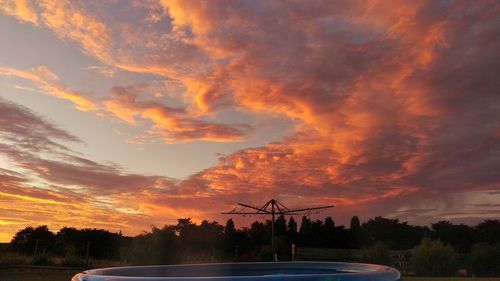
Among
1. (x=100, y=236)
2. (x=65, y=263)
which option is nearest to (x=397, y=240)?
(x=100, y=236)

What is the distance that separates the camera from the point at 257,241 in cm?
5047

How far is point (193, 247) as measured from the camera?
138 feet

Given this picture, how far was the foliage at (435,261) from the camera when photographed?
33.5 meters

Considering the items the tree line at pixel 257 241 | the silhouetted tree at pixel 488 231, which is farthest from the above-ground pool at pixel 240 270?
the silhouetted tree at pixel 488 231

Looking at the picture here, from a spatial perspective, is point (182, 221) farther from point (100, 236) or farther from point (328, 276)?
point (328, 276)

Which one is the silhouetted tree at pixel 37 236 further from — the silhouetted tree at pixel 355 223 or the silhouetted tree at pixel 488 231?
the silhouetted tree at pixel 488 231

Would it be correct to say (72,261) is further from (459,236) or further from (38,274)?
(459,236)

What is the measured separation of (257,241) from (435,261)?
2093cm

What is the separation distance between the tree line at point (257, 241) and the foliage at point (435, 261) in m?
0.07

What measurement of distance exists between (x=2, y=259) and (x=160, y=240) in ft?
39.5

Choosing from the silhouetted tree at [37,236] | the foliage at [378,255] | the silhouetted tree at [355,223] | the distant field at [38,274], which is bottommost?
the distant field at [38,274]

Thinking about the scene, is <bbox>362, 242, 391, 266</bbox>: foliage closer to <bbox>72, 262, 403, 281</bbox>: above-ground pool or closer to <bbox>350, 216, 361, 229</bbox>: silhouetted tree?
<bbox>350, 216, 361, 229</bbox>: silhouetted tree

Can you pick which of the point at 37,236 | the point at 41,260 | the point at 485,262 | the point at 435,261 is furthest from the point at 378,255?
the point at 37,236

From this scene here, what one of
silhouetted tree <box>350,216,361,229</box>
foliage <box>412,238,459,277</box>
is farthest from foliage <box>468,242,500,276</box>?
silhouetted tree <box>350,216,361,229</box>
